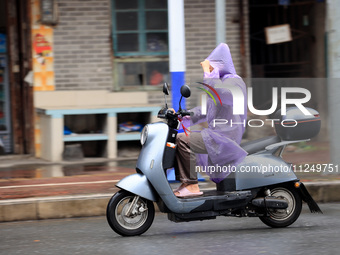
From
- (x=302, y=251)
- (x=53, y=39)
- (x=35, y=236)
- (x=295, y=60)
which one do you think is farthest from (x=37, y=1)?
(x=302, y=251)

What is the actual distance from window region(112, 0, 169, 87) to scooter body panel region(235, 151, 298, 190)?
574 centimetres

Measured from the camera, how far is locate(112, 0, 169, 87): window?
11.6 metres

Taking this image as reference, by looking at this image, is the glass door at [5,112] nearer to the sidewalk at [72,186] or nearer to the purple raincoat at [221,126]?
Answer: the sidewalk at [72,186]

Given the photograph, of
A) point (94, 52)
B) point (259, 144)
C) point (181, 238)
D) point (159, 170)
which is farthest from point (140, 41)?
point (181, 238)

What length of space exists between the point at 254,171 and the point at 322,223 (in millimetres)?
936

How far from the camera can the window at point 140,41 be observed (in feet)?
37.9

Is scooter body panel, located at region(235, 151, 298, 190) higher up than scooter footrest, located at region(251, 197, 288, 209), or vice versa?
scooter body panel, located at region(235, 151, 298, 190)

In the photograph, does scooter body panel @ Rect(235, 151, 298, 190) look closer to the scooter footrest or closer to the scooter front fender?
the scooter footrest

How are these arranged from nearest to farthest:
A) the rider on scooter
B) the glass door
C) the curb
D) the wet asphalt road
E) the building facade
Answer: the wet asphalt road
the rider on scooter
the curb
the building facade
the glass door

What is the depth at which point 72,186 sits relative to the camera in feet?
27.2

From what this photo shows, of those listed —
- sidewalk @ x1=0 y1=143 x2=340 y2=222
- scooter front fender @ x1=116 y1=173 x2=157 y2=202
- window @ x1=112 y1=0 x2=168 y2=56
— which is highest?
window @ x1=112 y1=0 x2=168 y2=56

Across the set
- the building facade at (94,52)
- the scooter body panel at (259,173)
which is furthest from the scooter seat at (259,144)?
the building facade at (94,52)

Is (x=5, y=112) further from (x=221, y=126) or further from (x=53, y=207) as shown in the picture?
Result: (x=221, y=126)

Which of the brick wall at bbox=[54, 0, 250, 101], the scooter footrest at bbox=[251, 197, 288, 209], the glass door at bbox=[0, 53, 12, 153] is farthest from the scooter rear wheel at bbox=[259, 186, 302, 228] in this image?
the glass door at bbox=[0, 53, 12, 153]
